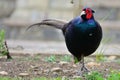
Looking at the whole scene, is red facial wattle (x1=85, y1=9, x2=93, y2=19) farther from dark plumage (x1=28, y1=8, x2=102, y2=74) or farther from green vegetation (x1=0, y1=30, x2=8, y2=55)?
green vegetation (x1=0, y1=30, x2=8, y2=55)

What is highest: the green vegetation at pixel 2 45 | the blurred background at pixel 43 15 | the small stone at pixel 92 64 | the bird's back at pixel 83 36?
the bird's back at pixel 83 36

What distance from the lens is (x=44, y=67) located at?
7.80 meters

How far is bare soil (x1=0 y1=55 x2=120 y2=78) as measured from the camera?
24.1ft

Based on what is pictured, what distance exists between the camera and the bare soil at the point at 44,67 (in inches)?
289

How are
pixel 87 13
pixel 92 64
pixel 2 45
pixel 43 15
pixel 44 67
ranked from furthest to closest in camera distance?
1. pixel 43 15
2. pixel 92 64
3. pixel 2 45
4. pixel 44 67
5. pixel 87 13

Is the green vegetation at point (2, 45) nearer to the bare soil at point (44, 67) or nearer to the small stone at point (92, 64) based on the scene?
the bare soil at point (44, 67)

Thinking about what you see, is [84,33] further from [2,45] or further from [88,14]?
[2,45]

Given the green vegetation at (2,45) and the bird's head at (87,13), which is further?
the green vegetation at (2,45)

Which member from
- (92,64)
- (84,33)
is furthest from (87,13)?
(92,64)

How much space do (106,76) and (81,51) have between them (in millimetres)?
413

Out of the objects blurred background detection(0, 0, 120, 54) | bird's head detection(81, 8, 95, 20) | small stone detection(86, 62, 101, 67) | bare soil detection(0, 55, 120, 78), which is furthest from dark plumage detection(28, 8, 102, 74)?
blurred background detection(0, 0, 120, 54)

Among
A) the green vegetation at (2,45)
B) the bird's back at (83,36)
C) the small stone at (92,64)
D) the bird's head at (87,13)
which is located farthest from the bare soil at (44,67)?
the bird's head at (87,13)

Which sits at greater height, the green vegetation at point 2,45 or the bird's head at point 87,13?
the bird's head at point 87,13

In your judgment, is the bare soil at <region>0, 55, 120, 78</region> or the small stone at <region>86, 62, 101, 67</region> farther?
the small stone at <region>86, 62, 101, 67</region>
